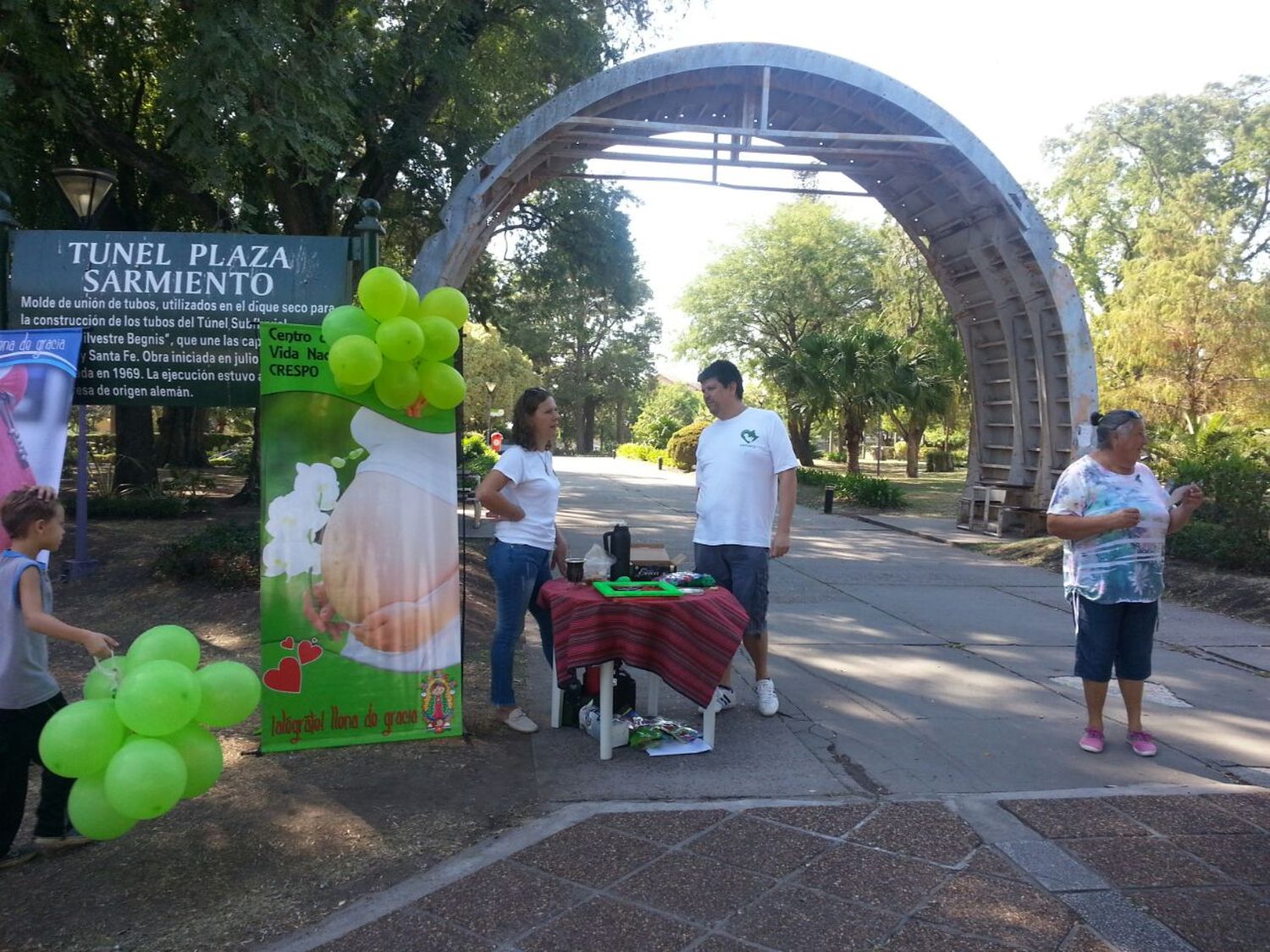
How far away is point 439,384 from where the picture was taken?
436 centimetres

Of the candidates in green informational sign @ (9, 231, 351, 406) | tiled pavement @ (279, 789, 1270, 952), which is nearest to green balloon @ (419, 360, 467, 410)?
green informational sign @ (9, 231, 351, 406)

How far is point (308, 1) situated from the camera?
954 cm

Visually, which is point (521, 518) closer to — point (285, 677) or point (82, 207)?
point (285, 677)

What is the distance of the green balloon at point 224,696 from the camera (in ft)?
10.7

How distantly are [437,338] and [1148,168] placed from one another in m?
35.1

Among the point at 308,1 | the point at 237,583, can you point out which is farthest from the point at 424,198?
the point at 237,583

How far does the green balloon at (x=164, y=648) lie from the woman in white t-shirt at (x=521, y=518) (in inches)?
60.7

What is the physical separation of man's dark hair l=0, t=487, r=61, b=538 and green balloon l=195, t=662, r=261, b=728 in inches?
32.3

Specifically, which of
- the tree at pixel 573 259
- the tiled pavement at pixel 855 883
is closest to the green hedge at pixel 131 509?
the tree at pixel 573 259

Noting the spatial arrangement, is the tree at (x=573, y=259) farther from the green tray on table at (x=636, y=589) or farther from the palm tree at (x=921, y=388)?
the green tray on table at (x=636, y=589)

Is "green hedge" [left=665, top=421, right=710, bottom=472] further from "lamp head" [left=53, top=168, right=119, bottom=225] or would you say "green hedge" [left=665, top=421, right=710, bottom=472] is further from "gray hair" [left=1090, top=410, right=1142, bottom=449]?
"gray hair" [left=1090, top=410, right=1142, bottom=449]

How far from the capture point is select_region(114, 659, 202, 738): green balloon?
3025 millimetres

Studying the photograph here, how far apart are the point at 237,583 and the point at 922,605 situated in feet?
20.7

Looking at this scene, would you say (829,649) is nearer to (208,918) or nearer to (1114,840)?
Answer: (1114,840)
